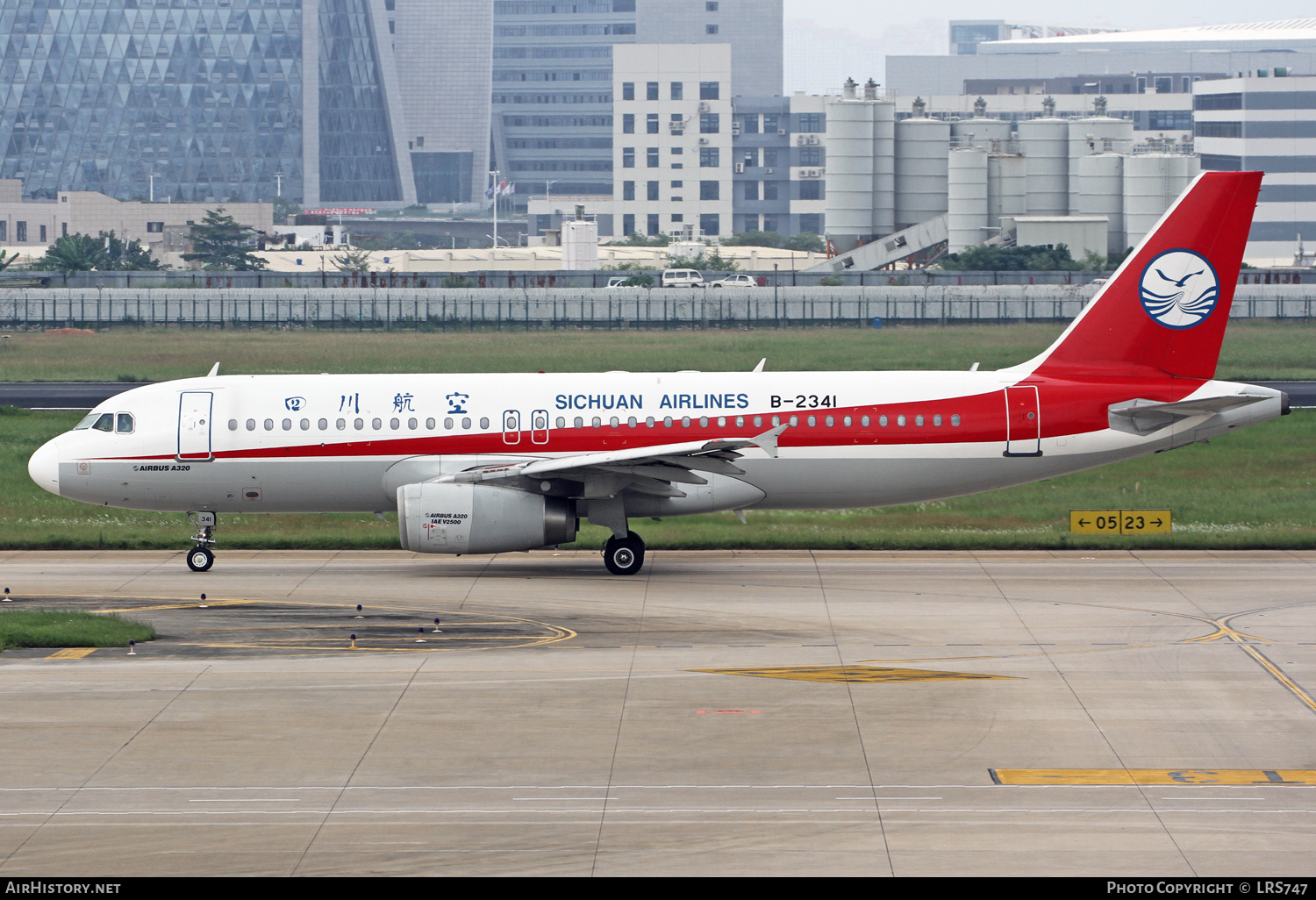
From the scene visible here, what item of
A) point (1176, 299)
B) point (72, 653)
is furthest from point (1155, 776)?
point (1176, 299)

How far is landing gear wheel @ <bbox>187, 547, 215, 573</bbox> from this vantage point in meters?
34.9

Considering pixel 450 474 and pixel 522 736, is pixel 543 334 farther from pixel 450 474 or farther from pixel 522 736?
pixel 522 736

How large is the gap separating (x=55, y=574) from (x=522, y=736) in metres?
18.1

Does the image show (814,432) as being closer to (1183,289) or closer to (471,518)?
(471,518)

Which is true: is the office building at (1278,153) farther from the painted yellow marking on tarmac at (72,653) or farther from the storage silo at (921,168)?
the painted yellow marking on tarmac at (72,653)

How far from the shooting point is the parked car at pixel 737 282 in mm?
118012

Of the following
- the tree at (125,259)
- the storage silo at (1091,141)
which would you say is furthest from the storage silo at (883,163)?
the tree at (125,259)

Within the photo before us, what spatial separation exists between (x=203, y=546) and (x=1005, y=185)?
327 ft

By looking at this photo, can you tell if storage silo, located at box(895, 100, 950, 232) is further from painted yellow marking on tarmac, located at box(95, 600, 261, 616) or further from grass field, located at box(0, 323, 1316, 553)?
painted yellow marking on tarmac, located at box(95, 600, 261, 616)

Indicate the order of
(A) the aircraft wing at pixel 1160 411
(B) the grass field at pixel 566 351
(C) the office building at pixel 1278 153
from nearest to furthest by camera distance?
(A) the aircraft wing at pixel 1160 411
(B) the grass field at pixel 566 351
(C) the office building at pixel 1278 153

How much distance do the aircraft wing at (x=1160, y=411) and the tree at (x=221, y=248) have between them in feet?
388

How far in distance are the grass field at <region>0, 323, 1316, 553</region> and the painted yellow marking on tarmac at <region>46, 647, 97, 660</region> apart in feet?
Result: 39.6

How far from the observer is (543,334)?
94812 mm

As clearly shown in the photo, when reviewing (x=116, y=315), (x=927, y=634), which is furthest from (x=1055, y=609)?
(x=116, y=315)
